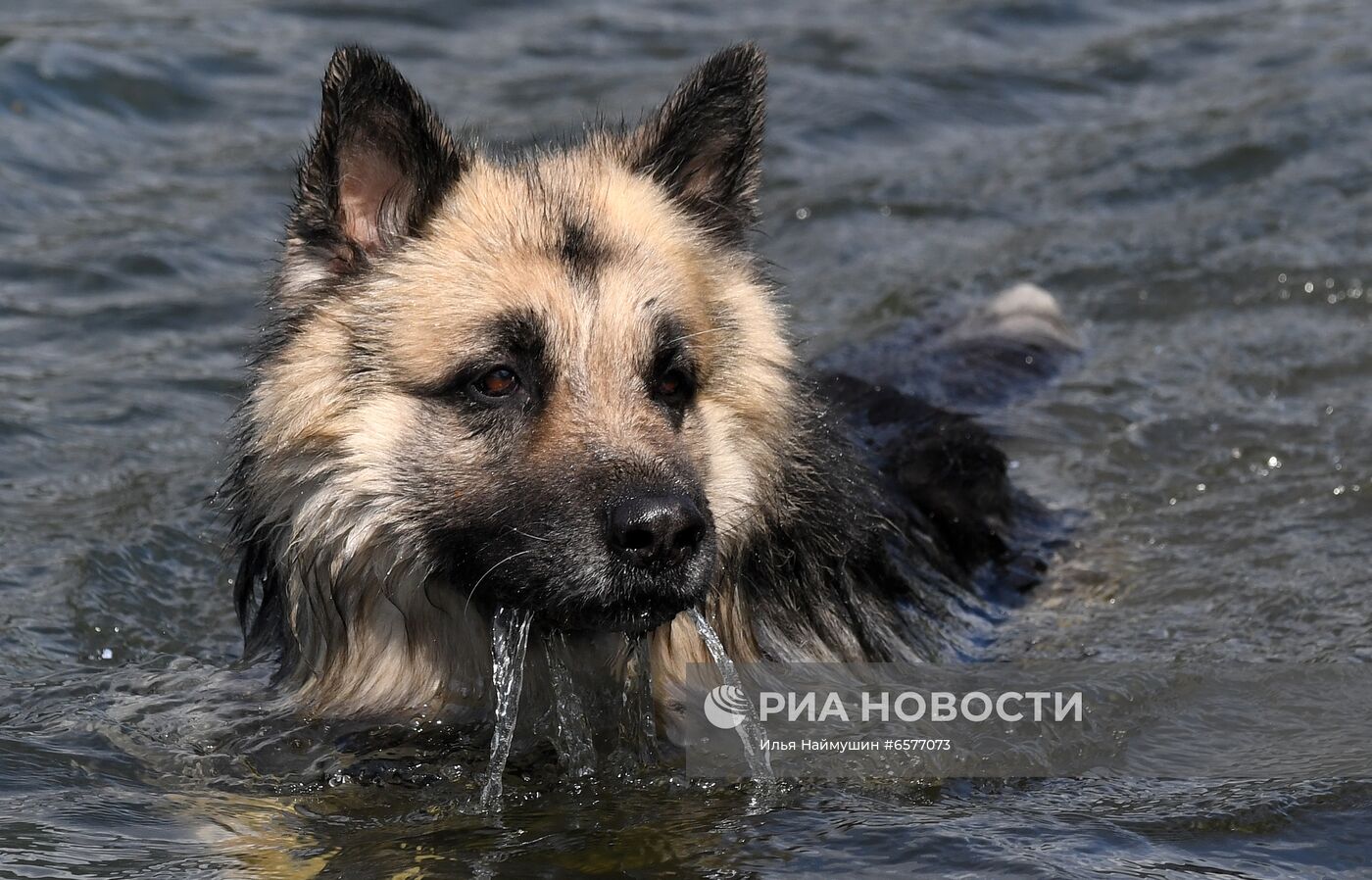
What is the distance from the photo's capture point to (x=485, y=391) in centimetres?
471

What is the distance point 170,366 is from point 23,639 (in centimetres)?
275

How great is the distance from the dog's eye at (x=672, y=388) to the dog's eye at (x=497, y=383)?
0.38 meters

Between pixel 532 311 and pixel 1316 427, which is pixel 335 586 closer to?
pixel 532 311

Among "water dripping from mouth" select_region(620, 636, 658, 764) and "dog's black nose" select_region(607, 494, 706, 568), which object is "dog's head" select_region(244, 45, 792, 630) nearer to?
"dog's black nose" select_region(607, 494, 706, 568)

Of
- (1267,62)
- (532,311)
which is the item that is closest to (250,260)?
(532,311)

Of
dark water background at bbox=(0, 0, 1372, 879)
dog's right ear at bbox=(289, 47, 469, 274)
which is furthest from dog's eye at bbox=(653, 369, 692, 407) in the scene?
dark water background at bbox=(0, 0, 1372, 879)

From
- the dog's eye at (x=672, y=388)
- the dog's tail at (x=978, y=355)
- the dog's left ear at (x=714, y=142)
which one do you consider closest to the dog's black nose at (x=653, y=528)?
the dog's eye at (x=672, y=388)

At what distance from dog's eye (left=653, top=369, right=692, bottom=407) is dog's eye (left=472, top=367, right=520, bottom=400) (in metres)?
0.38

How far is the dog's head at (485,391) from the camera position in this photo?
4547 millimetres

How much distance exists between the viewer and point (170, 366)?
8648 millimetres

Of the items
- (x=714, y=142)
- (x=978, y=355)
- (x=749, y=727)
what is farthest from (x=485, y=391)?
(x=978, y=355)

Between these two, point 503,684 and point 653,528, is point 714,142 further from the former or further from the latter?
point 503,684

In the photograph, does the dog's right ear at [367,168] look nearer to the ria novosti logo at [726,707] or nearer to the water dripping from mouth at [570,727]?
the water dripping from mouth at [570,727]

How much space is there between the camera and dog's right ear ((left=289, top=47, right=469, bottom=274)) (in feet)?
15.6
